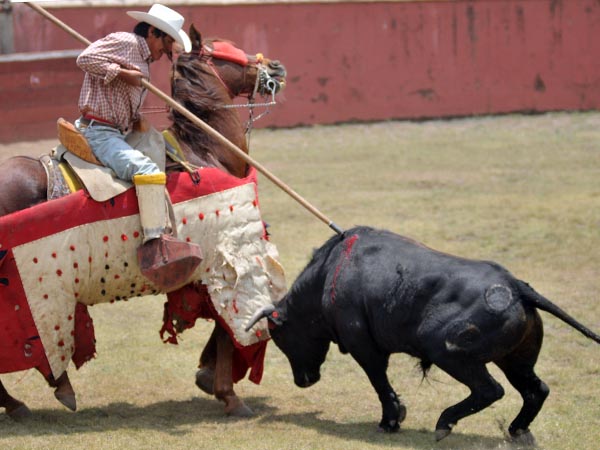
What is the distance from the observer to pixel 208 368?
6980 mm

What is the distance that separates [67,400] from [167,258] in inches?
40.8

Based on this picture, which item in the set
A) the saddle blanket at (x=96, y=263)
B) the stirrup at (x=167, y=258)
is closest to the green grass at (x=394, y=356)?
the saddle blanket at (x=96, y=263)

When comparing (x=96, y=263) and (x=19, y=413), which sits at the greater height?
(x=96, y=263)

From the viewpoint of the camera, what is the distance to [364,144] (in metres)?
17.3

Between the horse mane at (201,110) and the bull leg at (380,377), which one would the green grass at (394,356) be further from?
the horse mane at (201,110)

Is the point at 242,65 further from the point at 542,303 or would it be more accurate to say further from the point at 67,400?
the point at 542,303

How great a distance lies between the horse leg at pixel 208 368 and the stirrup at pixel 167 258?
71 cm

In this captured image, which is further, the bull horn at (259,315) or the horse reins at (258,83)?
the horse reins at (258,83)

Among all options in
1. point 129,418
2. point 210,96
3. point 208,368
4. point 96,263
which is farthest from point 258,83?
point 129,418

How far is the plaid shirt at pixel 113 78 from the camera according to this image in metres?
6.08

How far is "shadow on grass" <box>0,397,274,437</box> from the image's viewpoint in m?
6.26

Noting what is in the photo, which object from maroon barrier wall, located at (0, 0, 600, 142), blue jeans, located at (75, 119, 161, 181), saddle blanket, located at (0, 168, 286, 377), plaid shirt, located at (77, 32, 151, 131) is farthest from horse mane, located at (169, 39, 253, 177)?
maroon barrier wall, located at (0, 0, 600, 142)

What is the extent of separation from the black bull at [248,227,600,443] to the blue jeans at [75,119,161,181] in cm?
111

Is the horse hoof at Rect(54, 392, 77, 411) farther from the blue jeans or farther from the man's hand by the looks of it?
the man's hand
